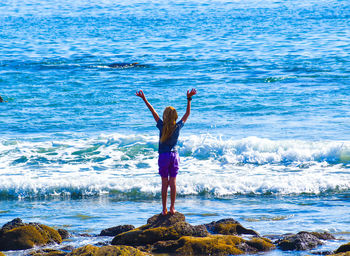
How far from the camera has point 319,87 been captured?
20.4 metres

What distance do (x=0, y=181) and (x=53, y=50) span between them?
66.0 feet

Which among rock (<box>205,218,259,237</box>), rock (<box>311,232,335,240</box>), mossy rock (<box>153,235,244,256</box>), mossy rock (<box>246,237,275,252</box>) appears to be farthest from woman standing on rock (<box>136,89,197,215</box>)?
rock (<box>311,232,335,240</box>)

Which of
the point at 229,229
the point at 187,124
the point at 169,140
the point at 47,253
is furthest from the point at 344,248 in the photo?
the point at 187,124

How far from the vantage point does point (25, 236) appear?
7305 mm

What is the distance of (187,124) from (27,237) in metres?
9.79

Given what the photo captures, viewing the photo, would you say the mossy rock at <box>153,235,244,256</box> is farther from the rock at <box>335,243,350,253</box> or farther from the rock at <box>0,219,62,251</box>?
the rock at <box>0,219,62,251</box>

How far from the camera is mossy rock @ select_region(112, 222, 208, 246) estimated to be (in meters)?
7.11

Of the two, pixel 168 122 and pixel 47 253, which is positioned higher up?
pixel 168 122

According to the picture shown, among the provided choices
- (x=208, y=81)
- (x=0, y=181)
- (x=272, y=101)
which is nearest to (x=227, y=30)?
(x=208, y=81)

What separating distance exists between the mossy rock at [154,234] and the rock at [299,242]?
3.27 ft

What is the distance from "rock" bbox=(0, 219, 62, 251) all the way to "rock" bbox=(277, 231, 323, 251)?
297 centimetres

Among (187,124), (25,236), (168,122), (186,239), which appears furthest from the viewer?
(187,124)

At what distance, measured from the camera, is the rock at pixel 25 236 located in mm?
7219

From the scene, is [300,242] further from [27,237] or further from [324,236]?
[27,237]
